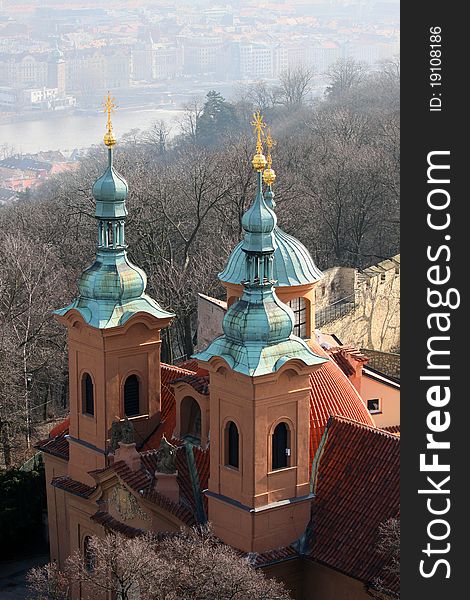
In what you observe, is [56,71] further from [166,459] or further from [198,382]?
[166,459]

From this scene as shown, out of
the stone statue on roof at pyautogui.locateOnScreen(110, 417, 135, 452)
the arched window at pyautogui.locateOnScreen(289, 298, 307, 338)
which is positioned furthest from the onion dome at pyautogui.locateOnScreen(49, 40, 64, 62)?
the arched window at pyautogui.locateOnScreen(289, 298, 307, 338)

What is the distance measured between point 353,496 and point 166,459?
4401 millimetres

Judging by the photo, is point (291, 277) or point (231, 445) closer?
point (231, 445)

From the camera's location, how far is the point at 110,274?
36.3 m

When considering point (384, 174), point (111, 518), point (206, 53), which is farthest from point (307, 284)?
point (206, 53)

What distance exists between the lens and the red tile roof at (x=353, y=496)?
32062mm

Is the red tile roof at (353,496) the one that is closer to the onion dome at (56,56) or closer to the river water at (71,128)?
the river water at (71,128)

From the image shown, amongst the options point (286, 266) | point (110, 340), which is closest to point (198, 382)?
point (110, 340)

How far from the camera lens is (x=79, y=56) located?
147500 millimetres

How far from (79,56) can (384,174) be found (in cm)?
7607

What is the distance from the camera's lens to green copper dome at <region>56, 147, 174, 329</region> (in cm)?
3622

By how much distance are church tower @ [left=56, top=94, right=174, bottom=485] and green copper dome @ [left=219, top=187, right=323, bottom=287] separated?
221 cm

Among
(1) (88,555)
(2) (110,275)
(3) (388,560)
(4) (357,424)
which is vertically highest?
(2) (110,275)

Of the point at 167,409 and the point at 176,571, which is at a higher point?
the point at 167,409
